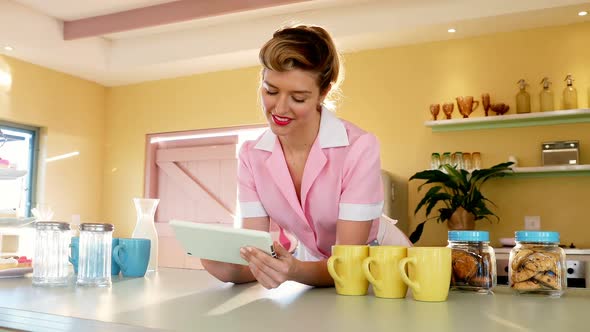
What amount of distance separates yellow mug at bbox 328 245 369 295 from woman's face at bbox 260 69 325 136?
43 centimetres

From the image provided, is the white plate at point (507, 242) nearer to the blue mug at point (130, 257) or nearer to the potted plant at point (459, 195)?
the potted plant at point (459, 195)

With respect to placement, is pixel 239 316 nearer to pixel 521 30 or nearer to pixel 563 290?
pixel 563 290

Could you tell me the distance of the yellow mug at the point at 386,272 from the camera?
0.93m

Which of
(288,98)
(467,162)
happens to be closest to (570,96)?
(467,162)

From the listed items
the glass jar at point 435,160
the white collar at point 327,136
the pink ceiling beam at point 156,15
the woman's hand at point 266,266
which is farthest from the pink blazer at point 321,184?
the glass jar at point 435,160

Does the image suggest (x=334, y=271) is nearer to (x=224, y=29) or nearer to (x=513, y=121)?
(x=513, y=121)

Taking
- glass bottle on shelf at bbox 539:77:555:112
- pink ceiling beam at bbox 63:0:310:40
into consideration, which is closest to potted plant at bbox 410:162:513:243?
glass bottle on shelf at bbox 539:77:555:112

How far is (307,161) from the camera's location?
54.0 inches

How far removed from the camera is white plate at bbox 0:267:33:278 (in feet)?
3.99

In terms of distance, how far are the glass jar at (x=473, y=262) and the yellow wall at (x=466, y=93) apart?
2.96 m

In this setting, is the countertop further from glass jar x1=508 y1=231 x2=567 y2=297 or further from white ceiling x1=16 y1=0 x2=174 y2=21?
white ceiling x1=16 y1=0 x2=174 y2=21

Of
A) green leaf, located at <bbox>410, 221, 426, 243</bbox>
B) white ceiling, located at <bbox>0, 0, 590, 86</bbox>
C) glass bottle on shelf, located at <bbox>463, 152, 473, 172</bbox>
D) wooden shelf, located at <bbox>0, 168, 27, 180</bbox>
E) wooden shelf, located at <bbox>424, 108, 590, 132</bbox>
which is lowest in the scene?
green leaf, located at <bbox>410, 221, 426, 243</bbox>

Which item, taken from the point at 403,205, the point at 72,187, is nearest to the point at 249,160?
the point at 403,205

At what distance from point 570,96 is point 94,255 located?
3436 millimetres
